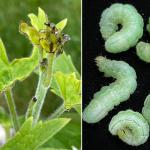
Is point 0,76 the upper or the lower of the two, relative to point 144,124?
upper

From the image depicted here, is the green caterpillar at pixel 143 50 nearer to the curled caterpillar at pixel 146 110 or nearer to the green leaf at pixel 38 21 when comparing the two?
the curled caterpillar at pixel 146 110

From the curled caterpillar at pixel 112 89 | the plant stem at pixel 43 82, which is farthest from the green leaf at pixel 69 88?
the curled caterpillar at pixel 112 89

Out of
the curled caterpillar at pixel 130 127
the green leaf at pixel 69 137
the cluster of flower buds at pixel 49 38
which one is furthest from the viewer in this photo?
the curled caterpillar at pixel 130 127

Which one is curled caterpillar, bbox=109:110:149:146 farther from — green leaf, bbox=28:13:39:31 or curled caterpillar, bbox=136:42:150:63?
green leaf, bbox=28:13:39:31

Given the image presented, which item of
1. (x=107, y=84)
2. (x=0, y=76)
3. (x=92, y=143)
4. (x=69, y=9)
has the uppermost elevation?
(x=0, y=76)

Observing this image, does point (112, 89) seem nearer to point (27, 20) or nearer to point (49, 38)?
point (27, 20)

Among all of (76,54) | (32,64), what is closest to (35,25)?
(32,64)

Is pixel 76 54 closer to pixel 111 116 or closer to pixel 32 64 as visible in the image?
pixel 111 116
